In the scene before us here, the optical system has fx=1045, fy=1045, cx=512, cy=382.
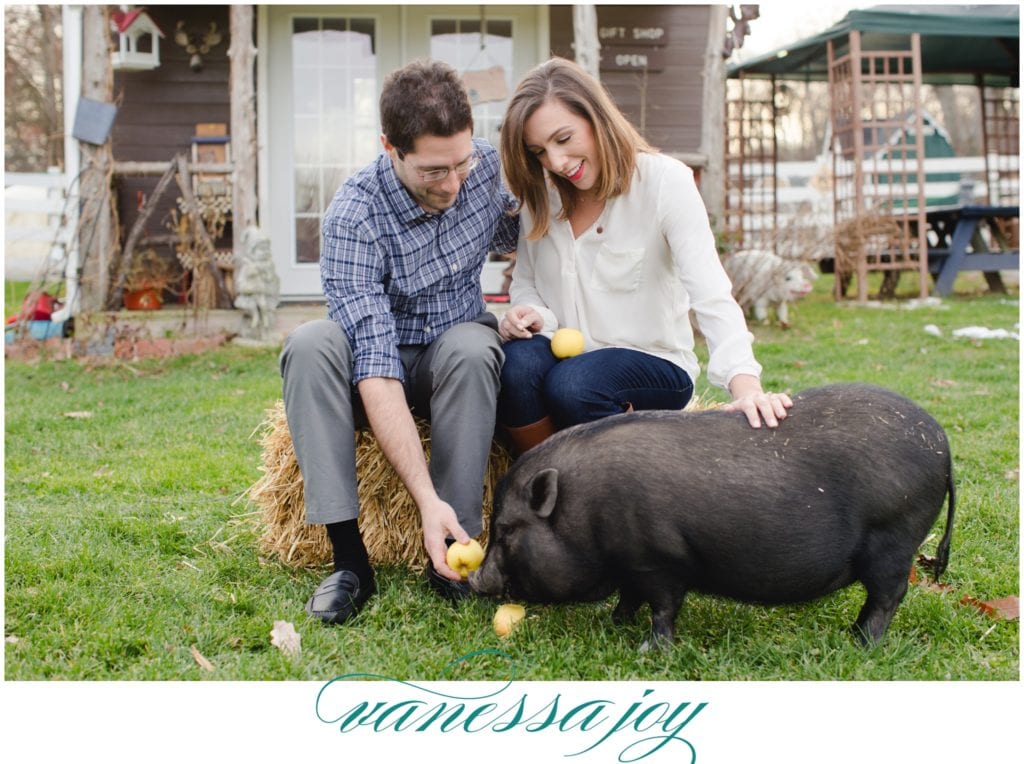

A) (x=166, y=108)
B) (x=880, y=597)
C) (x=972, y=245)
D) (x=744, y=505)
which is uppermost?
(x=166, y=108)

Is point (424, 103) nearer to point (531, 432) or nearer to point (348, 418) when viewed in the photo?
point (348, 418)

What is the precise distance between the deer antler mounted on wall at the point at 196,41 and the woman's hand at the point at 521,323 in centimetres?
763

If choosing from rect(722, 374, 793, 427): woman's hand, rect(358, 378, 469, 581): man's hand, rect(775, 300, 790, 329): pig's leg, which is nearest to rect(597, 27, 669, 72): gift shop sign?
rect(775, 300, 790, 329): pig's leg

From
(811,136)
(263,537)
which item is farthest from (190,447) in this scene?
(811,136)

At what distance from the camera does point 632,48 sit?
35.2ft

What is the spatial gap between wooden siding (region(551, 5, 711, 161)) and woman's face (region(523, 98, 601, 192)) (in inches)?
301

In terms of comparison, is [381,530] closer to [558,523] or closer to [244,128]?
[558,523]

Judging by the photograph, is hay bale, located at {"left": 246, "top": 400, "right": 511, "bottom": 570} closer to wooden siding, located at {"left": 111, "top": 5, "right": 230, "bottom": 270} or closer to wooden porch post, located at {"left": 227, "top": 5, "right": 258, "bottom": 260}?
wooden porch post, located at {"left": 227, "top": 5, "right": 258, "bottom": 260}

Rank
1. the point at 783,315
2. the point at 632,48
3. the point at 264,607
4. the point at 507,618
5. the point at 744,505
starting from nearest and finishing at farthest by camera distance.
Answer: the point at 744,505 → the point at 507,618 → the point at 264,607 → the point at 783,315 → the point at 632,48

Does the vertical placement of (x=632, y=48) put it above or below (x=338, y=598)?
above

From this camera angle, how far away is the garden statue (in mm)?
8266

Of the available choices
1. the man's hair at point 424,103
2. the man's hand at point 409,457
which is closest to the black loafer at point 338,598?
the man's hand at point 409,457

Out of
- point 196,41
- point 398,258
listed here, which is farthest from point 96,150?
point 398,258

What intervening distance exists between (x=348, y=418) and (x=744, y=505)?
1.23m
